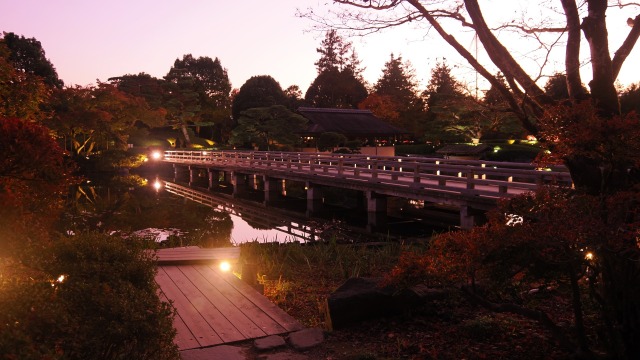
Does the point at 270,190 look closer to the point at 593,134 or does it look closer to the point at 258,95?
the point at 593,134

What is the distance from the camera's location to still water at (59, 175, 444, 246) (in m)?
15.7

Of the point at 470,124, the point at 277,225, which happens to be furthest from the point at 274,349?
the point at 470,124

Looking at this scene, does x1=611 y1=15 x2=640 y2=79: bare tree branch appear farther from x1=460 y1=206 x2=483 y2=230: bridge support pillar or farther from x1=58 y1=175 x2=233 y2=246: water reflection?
x1=460 y1=206 x2=483 y2=230: bridge support pillar

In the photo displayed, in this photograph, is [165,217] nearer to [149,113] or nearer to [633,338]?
[633,338]

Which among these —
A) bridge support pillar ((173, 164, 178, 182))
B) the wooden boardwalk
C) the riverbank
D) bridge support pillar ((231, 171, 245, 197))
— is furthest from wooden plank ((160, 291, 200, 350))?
bridge support pillar ((173, 164, 178, 182))

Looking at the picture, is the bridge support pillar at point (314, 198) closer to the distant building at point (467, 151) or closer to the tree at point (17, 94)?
the tree at point (17, 94)

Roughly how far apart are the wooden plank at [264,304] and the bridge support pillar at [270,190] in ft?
58.8

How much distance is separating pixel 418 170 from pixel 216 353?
12.6 metres

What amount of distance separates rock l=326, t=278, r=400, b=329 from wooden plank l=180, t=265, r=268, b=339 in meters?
0.93

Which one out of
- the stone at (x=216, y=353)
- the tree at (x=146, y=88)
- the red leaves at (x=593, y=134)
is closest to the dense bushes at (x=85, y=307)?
the stone at (x=216, y=353)

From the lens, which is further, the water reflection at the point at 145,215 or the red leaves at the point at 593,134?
the water reflection at the point at 145,215

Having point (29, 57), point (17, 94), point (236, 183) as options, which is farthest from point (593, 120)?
point (29, 57)

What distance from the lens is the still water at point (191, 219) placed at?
15.7m

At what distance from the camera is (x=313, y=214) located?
21156mm
